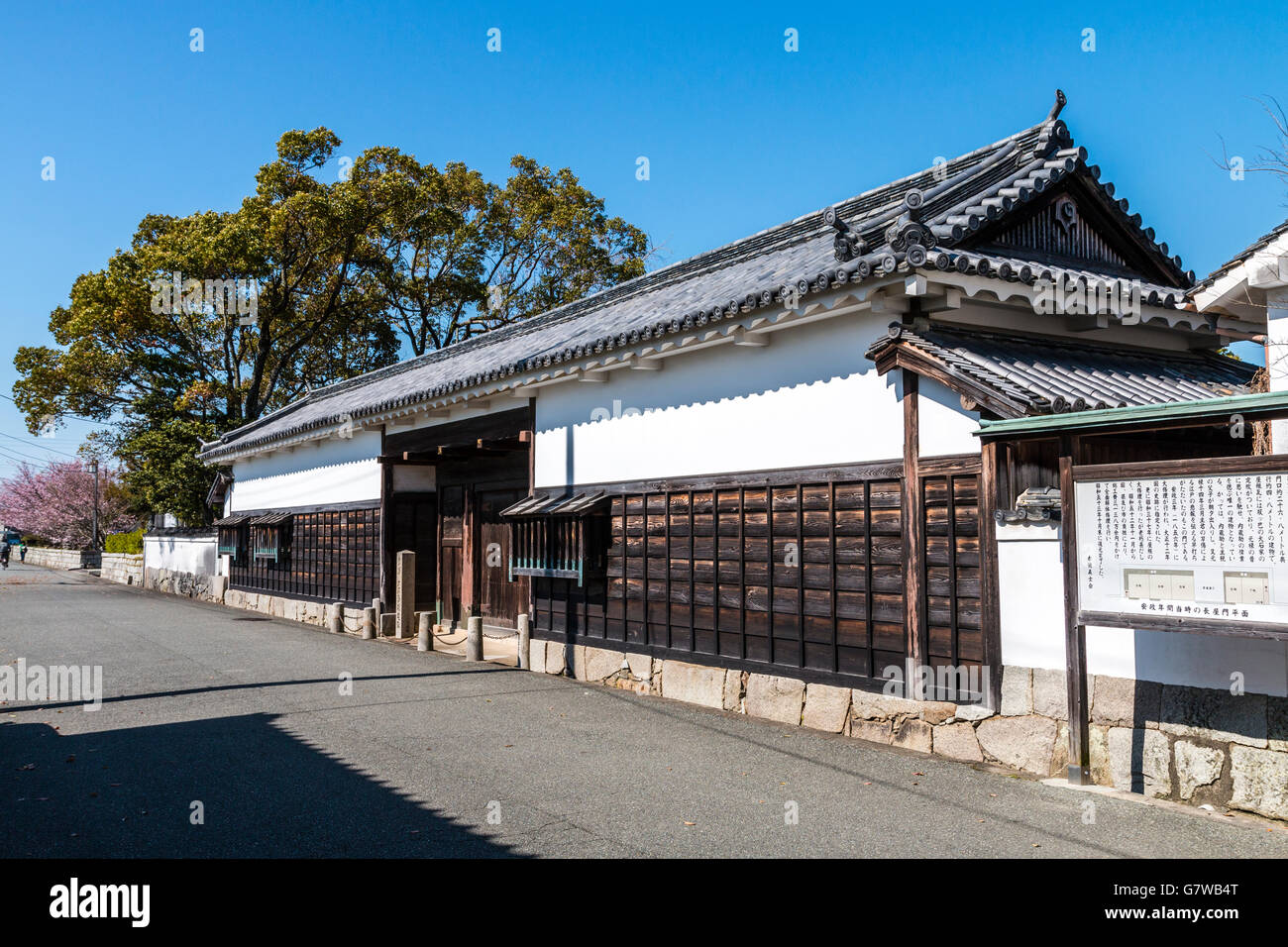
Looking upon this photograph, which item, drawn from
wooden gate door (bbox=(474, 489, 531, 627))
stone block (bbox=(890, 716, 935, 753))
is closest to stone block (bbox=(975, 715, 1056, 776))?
stone block (bbox=(890, 716, 935, 753))

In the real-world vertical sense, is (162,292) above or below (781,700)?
above

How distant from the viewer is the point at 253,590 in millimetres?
24922

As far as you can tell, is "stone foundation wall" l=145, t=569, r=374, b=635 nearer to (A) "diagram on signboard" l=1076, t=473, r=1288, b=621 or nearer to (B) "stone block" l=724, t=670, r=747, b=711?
(B) "stone block" l=724, t=670, r=747, b=711

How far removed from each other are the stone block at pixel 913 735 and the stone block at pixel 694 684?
Answer: 2.45 m

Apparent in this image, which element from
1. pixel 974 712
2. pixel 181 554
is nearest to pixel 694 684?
pixel 974 712

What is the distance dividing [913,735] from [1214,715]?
8.32 feet

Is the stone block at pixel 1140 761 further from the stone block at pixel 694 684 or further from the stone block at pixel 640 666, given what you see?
the stone block at pixel 640 666

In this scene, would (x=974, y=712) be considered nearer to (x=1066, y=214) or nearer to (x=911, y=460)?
(x=911, y=460)

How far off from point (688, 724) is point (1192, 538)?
536 centimetres

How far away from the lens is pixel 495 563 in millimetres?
17281

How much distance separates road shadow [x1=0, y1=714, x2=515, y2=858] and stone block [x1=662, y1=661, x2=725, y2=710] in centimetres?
429

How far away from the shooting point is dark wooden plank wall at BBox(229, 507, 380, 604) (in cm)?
1934
